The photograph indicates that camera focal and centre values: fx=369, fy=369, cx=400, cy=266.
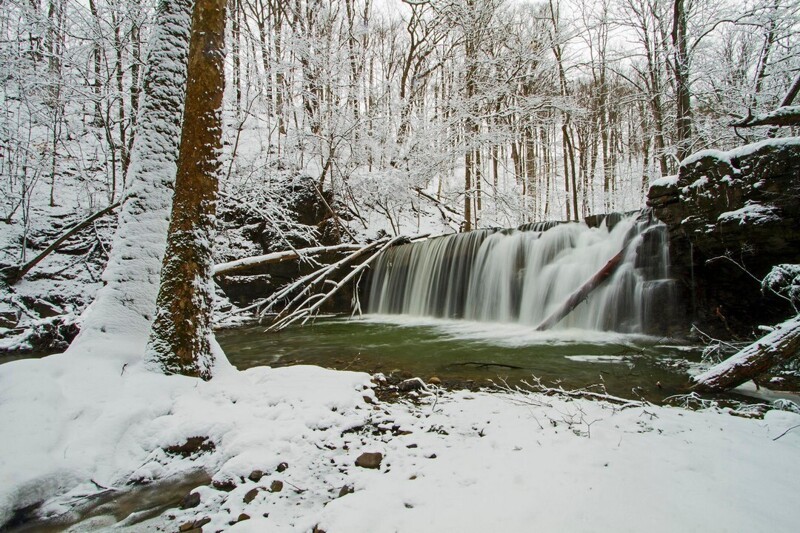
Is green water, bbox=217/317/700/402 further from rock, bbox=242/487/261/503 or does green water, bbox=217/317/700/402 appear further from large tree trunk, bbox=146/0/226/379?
rock, bbox=242/487/261/503

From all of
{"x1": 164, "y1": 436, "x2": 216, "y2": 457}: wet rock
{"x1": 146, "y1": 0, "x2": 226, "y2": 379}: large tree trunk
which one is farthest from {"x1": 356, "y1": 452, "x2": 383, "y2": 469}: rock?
A: {"x1": 146, "y1": 0, "x2": 226, "y2": 379}: large tree trunk

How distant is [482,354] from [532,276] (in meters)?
4.09

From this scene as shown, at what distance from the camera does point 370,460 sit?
215 centimetres

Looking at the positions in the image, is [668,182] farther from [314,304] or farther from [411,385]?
[314,304]

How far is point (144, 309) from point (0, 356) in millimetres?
4735

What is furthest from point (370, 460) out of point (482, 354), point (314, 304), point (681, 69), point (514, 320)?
point (681, 69)

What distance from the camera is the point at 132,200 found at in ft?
12.1

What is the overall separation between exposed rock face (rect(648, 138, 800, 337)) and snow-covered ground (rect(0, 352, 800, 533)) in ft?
15.1

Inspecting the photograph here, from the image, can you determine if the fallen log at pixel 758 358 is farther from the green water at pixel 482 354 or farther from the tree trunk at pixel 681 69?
the tree trunk at pixel 681 69

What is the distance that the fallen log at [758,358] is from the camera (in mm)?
2949

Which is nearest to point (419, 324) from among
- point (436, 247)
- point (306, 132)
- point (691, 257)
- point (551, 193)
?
point (436, 247)

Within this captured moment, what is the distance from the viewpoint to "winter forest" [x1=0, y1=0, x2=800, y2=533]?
1.87 m

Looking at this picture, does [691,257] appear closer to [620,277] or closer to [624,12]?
[620,277]

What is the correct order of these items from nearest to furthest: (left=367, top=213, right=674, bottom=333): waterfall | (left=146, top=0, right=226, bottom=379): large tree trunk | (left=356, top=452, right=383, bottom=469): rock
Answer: (left=356, top=452, right=383, bottom=469): rock < (left=146, top=0, right=226, bottom=379): large tree trunk < (left=367, top=213, right=674, bottom=333): waterfall
